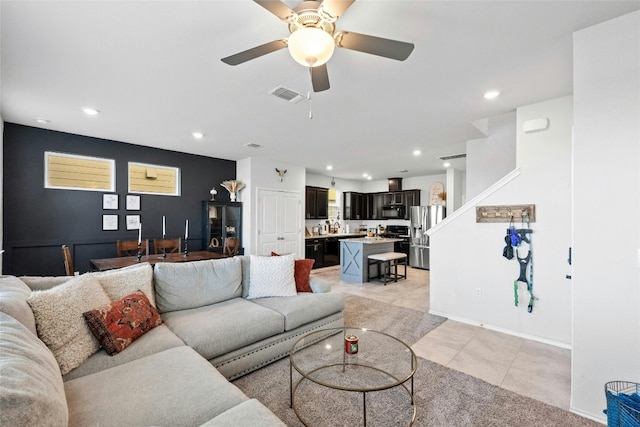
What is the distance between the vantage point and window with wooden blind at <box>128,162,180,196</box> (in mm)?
4934

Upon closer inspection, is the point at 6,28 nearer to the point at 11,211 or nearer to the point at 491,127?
the point at 11,211

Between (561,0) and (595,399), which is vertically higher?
(561,0)

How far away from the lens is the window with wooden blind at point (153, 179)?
→ 493 cm

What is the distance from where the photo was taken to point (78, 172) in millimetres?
4422

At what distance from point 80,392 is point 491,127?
486cm

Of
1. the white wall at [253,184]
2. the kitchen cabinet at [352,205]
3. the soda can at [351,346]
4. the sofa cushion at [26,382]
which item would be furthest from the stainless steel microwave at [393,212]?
the sofa cushion at [26,382]

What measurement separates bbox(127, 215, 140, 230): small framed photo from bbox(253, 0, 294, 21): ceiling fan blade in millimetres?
4635

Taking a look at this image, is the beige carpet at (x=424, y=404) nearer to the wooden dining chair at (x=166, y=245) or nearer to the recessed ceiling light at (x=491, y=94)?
the recessed ceiling light at (x=491, y=94)

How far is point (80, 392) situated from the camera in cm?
138

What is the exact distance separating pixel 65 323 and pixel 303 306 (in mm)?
1743

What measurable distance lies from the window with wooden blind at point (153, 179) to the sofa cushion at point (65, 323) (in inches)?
140

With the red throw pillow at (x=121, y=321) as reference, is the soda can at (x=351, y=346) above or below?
below

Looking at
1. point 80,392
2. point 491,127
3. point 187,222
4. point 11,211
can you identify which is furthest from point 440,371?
point 11,211

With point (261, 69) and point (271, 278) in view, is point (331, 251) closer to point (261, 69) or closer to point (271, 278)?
point (271, 278)
